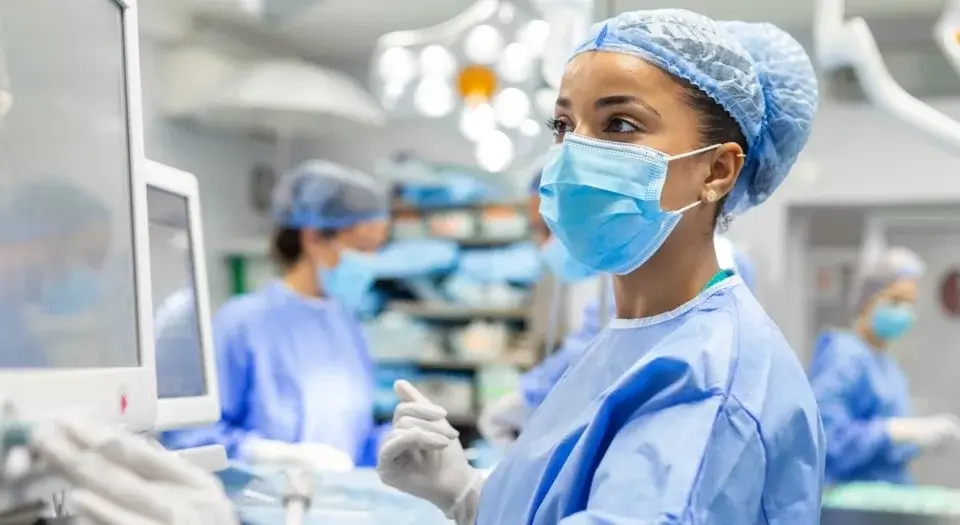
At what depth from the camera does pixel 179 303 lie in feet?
5.18

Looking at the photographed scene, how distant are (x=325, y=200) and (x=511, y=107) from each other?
760 millimetres

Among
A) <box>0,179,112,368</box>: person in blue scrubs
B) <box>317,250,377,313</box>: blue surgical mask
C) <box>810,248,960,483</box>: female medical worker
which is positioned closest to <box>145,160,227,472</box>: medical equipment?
<box>0,179,112,368</box>: person in blue scrubs

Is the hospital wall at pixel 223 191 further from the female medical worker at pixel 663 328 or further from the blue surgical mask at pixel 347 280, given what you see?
the female medical worker at pixel 663 328

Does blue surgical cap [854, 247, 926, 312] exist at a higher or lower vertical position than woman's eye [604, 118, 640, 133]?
lower

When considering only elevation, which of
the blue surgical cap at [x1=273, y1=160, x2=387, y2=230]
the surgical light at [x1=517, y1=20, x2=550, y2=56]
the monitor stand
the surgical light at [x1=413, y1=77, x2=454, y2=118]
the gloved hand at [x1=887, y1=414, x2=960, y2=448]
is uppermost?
the surgical light at [x1=517, y1=20, x2=550, y2=56]

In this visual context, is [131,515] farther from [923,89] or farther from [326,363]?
[923,89]

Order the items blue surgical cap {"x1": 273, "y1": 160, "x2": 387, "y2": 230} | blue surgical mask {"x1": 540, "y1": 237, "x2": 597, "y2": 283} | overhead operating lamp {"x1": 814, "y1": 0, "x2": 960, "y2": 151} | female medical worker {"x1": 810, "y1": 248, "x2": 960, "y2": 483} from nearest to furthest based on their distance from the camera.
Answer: overhead operating lamp {"x1": 814, "y1": 0, "x2": 960, "y2": 151}, blue surgical mask {"x1": 540, "y1": 237, "x2": 597, "y2": 283}, blue surgical cap {"x1": 273, "y1": 160, "x2": 387, "y2": 230}, female medical worker {"x1": 810, "y1": 248, "x2": 960, "y2": 483}

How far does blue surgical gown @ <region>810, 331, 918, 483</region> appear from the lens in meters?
2.85

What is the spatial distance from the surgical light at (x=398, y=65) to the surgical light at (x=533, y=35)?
1.37 ft

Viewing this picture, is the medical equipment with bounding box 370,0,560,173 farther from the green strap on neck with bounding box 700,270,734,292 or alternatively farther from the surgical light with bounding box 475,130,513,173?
the green strap on neck with bounding box 700,270,734,292

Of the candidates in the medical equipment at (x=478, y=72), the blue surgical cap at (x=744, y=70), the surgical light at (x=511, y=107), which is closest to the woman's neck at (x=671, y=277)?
the blue surgical cap at (x=744, y=70)

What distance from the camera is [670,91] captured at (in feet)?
3.56

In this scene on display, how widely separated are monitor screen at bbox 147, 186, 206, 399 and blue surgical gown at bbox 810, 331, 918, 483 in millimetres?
2085

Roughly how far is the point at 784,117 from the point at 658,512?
0.59 m
